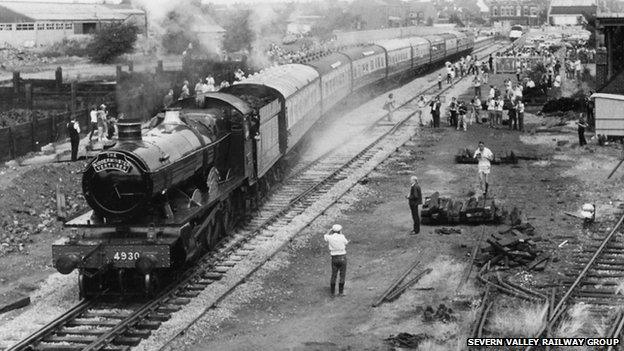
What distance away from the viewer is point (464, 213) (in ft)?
65.0

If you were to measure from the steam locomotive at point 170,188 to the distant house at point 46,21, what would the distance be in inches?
1788

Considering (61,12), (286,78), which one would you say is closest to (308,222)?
(286,78)

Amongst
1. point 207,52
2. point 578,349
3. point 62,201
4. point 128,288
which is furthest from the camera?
point 207,52

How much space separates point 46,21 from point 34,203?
48.5 m

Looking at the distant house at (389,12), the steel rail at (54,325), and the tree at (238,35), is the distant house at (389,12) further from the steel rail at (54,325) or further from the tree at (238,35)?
the steel rail at (54,325)

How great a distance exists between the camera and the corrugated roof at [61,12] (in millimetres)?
66500

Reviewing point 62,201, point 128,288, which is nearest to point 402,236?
point 128,288

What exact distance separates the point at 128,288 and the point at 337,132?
20.5 m

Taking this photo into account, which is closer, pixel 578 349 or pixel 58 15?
pixel 578 349

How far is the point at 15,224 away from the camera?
20.2 meters

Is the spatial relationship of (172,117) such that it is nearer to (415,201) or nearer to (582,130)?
(415,201)

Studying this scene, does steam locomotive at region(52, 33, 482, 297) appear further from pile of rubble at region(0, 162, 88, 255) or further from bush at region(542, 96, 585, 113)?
bush at region(542, 96, 585, 113)

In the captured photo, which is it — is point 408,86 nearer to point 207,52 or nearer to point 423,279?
point 207,52

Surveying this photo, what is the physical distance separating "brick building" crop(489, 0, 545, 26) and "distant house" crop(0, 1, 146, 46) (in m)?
98.2
